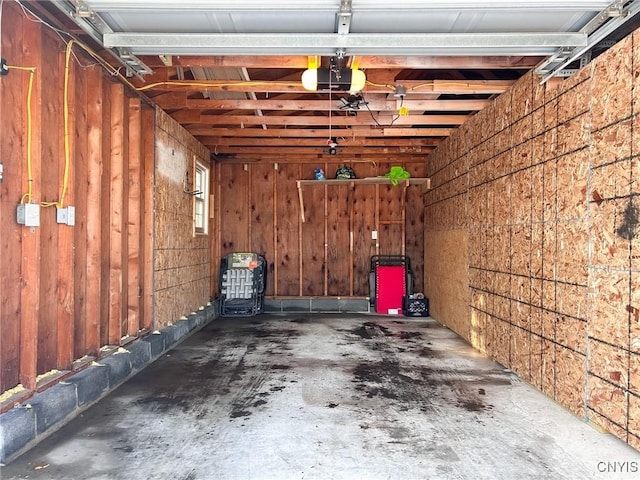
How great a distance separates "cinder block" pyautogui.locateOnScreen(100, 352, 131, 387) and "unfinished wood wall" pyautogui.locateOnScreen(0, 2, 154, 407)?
0.13 metres

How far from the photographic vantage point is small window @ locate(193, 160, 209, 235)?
707 centimetres

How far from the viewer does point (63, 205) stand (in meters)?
3.21

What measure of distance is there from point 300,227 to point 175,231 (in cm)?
299

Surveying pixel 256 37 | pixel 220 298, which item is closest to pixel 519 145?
pixel 256 37

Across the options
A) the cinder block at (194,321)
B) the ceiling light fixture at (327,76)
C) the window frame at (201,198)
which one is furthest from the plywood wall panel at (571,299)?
the window frame at (201,198)

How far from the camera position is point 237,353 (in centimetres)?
485

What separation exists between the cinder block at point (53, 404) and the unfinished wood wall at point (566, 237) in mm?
3546

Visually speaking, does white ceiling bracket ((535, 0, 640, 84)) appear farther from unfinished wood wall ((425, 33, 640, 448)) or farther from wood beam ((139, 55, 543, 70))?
wood beam ((139, 55, 543, 70))

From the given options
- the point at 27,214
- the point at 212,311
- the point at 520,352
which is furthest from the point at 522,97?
the point at 212,311

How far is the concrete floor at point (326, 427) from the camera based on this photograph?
7.64 ft

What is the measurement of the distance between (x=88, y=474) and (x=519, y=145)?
162 inches

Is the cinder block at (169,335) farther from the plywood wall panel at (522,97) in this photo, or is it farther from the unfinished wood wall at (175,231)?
the plywood wall panel at (522,97)

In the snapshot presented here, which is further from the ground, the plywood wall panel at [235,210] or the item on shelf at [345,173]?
the item on shelf at [345,173]

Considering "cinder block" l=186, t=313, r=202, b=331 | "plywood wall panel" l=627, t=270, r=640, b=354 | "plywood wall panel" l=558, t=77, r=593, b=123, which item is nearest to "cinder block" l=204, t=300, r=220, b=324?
"cinder block" l=186, t=313, r=202, b=331
